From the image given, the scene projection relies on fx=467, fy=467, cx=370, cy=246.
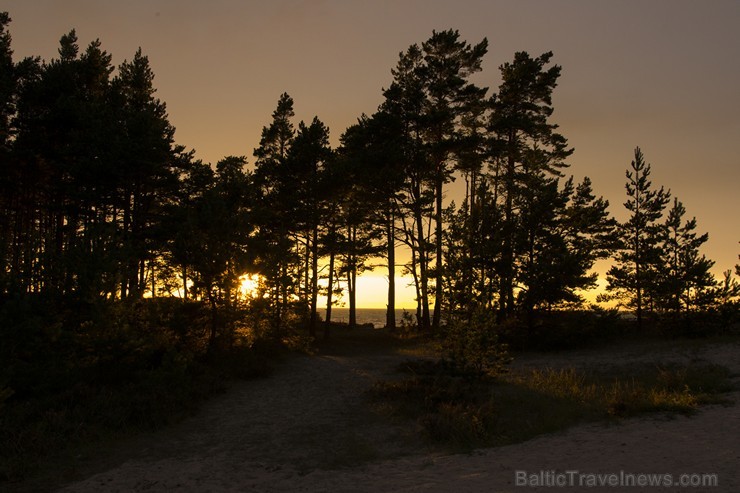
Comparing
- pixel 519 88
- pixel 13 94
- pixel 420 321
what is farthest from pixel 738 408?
pixel 13 94

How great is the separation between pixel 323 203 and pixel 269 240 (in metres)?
4.59

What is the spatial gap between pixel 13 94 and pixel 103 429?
79.8 ft

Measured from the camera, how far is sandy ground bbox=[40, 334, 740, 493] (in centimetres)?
868

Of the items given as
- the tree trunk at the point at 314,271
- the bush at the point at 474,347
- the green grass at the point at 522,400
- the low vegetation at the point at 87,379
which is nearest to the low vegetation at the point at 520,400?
the green grass at the point at 522,400

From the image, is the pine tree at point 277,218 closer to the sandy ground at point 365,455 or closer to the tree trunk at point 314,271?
the tree trunk at point 314,271

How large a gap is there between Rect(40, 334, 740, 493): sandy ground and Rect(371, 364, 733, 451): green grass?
0.62 metres

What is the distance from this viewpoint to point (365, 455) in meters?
11.2

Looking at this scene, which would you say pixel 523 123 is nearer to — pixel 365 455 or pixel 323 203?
pixel 323 203

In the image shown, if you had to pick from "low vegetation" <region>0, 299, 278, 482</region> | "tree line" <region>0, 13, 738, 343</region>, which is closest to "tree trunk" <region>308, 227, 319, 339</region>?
"tree line" <region>0, 13, 738, 343</region>

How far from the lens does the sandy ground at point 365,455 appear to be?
28.5ft

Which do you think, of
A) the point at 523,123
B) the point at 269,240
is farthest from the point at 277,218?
the point at 523,123

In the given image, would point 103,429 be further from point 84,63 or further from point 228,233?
point 84,63

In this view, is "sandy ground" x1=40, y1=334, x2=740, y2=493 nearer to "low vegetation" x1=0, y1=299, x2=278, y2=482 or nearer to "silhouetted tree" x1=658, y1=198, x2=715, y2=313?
"low vegetation" x1=0, y1=299, x2=278, y2=482

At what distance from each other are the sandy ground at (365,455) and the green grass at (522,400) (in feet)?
2.02
